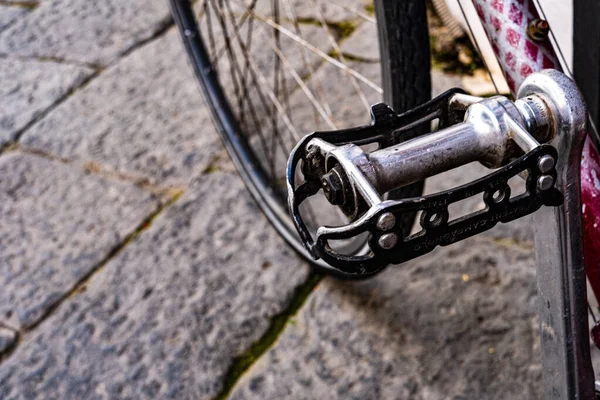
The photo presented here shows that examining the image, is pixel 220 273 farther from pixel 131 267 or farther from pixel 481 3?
pixel 481 3

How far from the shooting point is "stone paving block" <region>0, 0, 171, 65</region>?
234 cm

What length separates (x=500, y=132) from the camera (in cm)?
51

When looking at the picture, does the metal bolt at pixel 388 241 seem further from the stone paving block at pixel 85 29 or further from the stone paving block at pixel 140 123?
the stone paving block at pixel 85 29

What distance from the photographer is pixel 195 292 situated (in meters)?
1.44

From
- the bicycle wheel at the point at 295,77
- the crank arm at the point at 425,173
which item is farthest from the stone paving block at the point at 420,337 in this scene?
the crank arm at the point at 425,173

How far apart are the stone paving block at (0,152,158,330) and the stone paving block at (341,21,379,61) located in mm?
753

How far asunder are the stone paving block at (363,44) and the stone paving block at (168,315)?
656 mm

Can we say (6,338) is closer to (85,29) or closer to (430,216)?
(430,216)

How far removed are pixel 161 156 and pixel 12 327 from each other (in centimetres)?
59

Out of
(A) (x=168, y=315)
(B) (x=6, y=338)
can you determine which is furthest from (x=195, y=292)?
(B) (x=6, y=338)

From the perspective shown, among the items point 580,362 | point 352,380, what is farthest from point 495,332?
point 580,362

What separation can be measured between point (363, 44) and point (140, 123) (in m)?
0.69

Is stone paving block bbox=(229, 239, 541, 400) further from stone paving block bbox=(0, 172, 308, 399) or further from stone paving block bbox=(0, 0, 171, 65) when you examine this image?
stone paving block bbox=(0, 0, 171, 65)

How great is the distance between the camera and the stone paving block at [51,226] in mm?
1523
